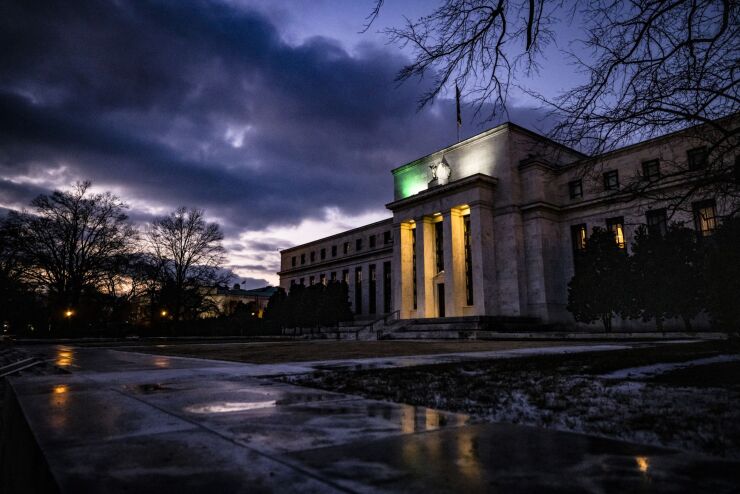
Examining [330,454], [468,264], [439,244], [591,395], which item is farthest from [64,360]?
[439,244]

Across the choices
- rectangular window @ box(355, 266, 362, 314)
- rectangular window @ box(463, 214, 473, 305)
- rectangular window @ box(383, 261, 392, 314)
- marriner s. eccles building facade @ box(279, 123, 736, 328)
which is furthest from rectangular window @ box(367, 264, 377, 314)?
rectangular window @ box(463, 214, 473, 305)

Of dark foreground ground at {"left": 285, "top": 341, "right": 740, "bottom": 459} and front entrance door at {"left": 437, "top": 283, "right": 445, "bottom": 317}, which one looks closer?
dark foreground ground at {"left": 285, "top": 341, "right": 740, "bottom": 459}

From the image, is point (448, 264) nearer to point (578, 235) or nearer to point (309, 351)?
point (578, 235)

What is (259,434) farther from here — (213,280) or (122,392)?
(213,280)

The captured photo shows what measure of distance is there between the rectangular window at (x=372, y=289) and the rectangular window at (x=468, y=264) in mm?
18064

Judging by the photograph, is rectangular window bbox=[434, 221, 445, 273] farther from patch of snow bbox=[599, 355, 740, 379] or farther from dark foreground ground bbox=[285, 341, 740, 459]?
dark foreground ground bbox=[285, 341, 740, 459]

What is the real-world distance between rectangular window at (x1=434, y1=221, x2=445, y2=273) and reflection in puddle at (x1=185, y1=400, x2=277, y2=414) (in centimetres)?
3977

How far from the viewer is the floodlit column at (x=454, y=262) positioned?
38.5m

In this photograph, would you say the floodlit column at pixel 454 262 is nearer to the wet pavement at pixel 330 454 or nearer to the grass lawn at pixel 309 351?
the grass lawn at pixel 309 351

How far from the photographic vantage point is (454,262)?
3928 centimetres

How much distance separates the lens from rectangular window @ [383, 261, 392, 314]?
178ft

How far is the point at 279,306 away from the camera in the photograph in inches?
2180

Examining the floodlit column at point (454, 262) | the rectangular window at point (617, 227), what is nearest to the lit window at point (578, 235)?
the rectangular window at point (617, 227)

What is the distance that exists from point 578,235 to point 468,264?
987 cm
